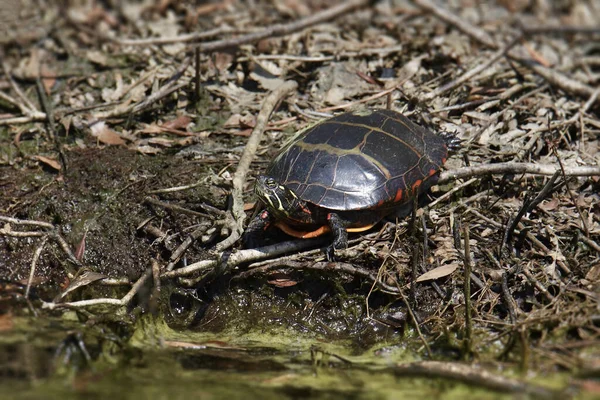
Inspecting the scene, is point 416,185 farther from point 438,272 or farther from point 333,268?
point 333,268

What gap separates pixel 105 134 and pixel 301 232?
2.54m

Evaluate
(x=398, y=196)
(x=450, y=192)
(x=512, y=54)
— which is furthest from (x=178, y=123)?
(x=512, y=54)

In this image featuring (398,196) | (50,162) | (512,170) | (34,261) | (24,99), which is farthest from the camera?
(24,99)

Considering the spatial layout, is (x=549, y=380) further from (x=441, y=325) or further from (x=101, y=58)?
(x=101, y=58)

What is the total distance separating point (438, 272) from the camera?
489 centimetres

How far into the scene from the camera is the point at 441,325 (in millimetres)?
4605

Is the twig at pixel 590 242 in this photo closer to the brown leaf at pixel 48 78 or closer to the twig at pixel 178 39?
the twig at pixel 178 39

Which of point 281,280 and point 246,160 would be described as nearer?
point 281,280

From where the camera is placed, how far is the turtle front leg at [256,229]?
5145 mm

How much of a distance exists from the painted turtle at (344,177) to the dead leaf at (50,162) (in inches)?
82.0

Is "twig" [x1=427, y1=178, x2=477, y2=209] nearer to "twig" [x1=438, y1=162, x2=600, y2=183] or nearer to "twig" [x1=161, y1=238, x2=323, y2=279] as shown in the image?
"twig" [x1=438, y1=162, x2=600, y2=183]

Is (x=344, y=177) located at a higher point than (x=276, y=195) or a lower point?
higher

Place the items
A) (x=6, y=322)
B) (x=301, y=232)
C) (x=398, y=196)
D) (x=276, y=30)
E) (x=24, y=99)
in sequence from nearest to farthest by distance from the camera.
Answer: (x=6, y=322) < (x=398, y=196) < (x=301, y=232) < (x=24, y=99) < (x=276, y=30)

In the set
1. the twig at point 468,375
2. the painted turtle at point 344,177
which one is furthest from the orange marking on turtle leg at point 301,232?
the twig at point 468,375
